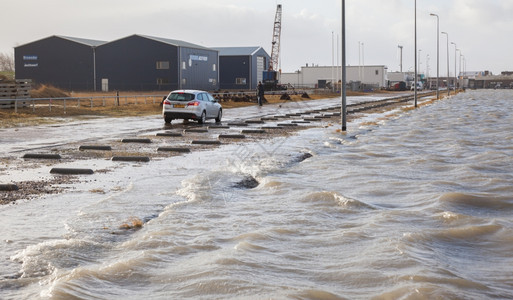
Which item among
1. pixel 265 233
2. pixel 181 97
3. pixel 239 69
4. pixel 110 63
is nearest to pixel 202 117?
pixel 181 97

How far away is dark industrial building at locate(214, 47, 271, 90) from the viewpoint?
99000 mm

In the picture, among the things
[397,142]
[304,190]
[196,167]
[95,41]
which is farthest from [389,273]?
[95,41]

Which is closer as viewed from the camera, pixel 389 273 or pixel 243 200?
pixel 389 273

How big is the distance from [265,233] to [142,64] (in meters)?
73.3

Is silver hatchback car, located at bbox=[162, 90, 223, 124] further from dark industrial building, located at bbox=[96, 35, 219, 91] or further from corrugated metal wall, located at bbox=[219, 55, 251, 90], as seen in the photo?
corrugated metal wall, located at bbox=[219, 55, 251, 90]

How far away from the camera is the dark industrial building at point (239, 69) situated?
99000mm

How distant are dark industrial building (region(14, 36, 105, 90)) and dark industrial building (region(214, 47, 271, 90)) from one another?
2134 cm

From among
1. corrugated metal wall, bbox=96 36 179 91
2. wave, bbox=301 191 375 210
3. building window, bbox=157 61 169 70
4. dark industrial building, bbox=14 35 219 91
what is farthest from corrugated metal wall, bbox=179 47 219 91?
wave, bbox=301 191 375 210

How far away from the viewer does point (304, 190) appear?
503 inches

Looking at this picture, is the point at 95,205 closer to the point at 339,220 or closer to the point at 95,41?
the point at 339,220

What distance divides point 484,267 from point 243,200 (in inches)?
186

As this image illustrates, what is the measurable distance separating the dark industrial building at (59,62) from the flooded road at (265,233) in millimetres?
66548

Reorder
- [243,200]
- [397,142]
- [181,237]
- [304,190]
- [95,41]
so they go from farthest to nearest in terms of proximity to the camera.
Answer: [95,41] → [397,142] → [304,190] → [243,200] → [181,237]

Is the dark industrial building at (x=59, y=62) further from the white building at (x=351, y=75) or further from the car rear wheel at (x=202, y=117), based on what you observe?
the white building at (x=351, y=75)
